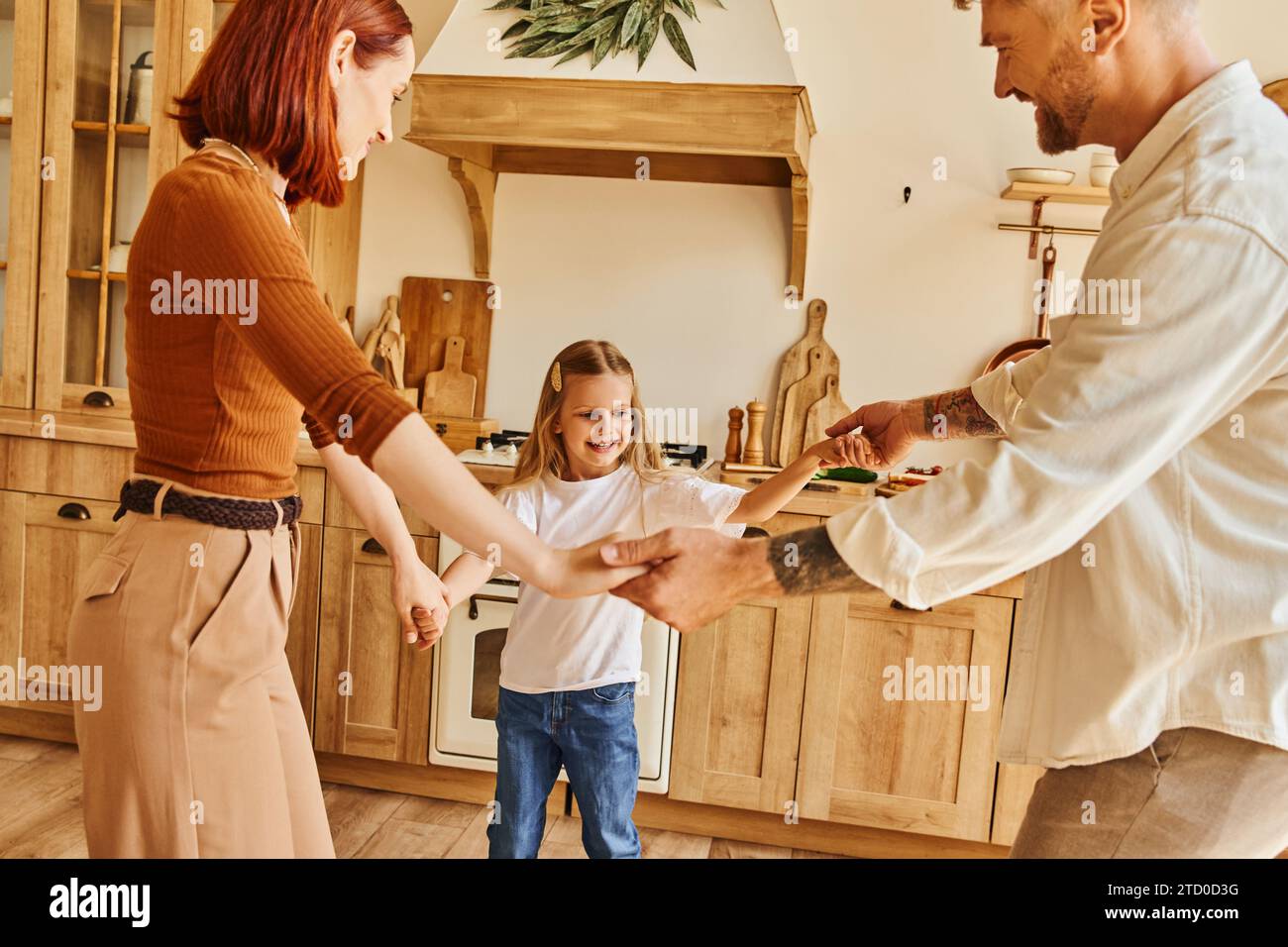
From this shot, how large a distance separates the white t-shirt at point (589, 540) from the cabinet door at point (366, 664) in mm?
861

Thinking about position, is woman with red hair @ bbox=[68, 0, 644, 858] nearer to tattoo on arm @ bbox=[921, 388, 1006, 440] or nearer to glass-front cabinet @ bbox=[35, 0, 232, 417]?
tattoo on arm @ bbox=[921, 388, 1006, 440]

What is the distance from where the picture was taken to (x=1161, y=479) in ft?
3.34

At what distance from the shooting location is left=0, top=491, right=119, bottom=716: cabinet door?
103 inches

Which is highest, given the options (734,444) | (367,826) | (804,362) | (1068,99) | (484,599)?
(1068,99)

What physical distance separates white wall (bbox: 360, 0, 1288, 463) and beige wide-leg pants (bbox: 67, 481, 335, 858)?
1.95 meters

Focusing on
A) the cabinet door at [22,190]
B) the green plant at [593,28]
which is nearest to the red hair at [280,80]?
the green plant at [593,28]

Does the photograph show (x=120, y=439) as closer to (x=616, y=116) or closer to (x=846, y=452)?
(x=616, y=116)

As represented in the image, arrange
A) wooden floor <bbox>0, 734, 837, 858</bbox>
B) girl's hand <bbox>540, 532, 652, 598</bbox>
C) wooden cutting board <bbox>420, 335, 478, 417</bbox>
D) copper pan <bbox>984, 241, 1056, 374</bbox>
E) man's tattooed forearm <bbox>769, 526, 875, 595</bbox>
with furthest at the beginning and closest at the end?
wooden cutting board <bbox>420, 335, 478, 417</bbox>
copper pan <bbox>984, 241, 1056, 374</bbox>
wooden floor <bbox>0, 734, 837, 858</bbox>
girl's hand <bbox>540, 532, 652, 598</bbox>
man's tattooed forearm <bbox>769, 526, 875, 595</bbox>

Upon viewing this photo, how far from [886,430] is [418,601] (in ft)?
2.40

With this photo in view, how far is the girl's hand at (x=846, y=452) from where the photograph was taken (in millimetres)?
1627

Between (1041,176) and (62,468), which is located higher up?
(1041,176)

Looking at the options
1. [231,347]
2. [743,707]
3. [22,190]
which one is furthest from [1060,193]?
[22,190]

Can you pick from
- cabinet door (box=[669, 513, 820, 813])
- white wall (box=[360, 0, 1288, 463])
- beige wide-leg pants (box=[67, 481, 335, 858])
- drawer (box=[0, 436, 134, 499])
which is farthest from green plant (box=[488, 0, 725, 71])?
beige wide-leg pants (box=[67, 481, 335, 858])
